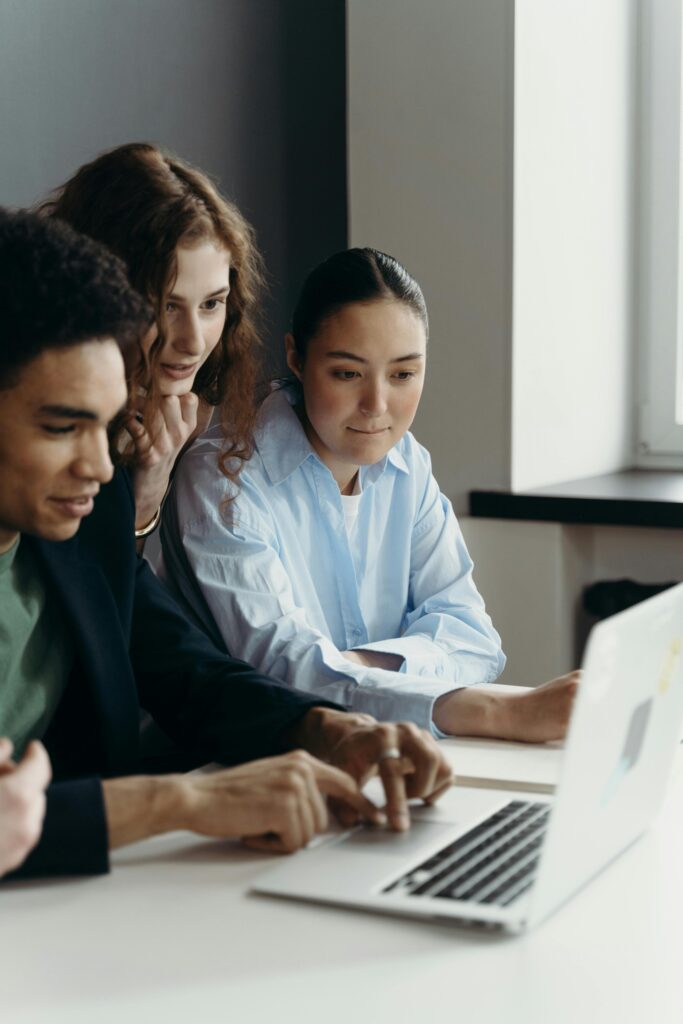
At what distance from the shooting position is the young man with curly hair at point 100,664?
42.0 inches

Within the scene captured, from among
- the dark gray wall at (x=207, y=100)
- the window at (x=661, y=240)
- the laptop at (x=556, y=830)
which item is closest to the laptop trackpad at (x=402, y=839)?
the laptop at (x=556, y=830)

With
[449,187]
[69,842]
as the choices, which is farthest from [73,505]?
[449,187]

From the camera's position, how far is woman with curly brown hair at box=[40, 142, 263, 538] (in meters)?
1.64

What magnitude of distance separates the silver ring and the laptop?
0.17 ft

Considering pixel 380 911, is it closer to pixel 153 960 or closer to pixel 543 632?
pixel 153 960

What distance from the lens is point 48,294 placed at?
1137 millimetres

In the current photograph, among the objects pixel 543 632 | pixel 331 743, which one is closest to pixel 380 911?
pixel 331 743

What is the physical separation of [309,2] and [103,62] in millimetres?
713

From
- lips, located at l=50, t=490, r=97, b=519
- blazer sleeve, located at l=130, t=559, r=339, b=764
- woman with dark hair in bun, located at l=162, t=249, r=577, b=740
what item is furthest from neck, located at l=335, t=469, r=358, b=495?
lips, located at l=50, t=490, r=97, b=519

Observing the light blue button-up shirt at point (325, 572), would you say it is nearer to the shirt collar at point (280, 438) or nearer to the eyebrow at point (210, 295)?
the shirt collar at point (280, 438)

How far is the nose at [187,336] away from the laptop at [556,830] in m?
0.72

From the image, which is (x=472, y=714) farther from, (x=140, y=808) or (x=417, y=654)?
(x=140, y=808)

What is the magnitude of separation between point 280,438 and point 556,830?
1.01m

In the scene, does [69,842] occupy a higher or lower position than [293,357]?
lower
